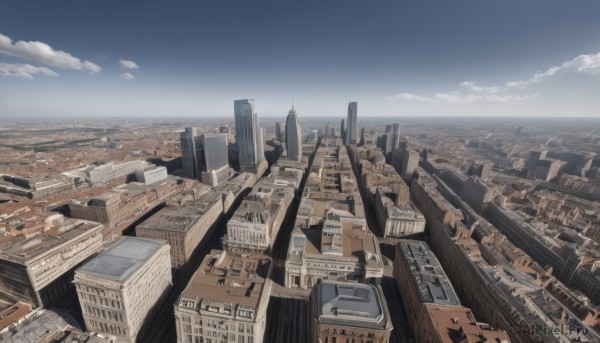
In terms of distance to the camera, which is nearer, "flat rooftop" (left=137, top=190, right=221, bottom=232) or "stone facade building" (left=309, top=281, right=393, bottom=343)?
"stone facade building" (left=309, top=281, right=393, bottom=343)

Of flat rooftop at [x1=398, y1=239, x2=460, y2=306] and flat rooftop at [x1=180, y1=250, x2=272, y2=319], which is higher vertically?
flat rooftop at [x1=180, y1=250, x2=272, y2=319]

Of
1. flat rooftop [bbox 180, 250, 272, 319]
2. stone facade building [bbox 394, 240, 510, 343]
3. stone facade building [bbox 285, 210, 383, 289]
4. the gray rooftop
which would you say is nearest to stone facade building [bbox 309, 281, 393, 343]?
stone facade building [bbox 394, 240, 510, 343]

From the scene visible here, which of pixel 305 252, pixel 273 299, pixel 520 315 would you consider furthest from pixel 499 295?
pixel 273 299

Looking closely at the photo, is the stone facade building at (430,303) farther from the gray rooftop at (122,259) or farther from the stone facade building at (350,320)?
the gray rooftop at (122,259)

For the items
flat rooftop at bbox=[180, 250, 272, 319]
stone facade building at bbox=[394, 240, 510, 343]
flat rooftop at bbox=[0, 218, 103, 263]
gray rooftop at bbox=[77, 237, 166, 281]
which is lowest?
stone facade building at bbox=[394, 240, 510, 343]

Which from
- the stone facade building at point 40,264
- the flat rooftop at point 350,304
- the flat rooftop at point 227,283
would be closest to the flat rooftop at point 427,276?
the flat rooftop at point 350,304

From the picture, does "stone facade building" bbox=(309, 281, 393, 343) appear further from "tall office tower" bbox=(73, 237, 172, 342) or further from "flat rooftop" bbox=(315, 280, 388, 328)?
"tall office tower" bbox=(73, 237, 172, 342)
